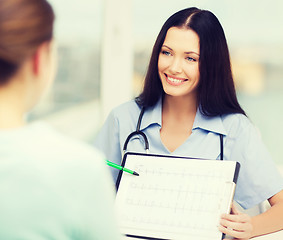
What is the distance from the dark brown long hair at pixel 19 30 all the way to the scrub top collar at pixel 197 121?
849mm

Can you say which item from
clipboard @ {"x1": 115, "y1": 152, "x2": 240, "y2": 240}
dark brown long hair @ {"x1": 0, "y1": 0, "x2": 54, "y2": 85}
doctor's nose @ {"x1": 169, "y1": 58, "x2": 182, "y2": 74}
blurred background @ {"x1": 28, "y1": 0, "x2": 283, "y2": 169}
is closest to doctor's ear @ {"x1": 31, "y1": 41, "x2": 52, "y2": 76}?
dark brown long hair @ {"x1": 0, "y1": 0, "x2": 54, "y2": 85}

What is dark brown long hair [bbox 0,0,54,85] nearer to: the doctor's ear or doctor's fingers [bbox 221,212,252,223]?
the doctor's ear

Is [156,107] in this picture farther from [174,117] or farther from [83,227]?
[83,227]

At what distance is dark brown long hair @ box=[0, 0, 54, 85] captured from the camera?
63cm

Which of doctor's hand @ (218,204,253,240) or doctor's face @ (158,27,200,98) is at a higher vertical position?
doctor's face @ (158,27,200,98)

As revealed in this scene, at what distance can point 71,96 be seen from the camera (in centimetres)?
253

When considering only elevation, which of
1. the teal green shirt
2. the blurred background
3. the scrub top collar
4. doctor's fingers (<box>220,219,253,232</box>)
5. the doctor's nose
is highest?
the blurred background

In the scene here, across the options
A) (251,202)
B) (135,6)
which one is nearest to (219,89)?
(251,202)

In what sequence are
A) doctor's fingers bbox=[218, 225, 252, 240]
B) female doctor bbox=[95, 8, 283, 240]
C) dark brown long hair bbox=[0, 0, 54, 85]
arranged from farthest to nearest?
female doctor bbox=[95, 8, 283, 240] → doctor's fingers bbox=[218, 225, 252, 240] → dark brown long hair bbox=[0, 0, 54, 85]

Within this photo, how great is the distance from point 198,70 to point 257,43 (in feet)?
3.45

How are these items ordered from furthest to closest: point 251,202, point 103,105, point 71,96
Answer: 1. point 71,96
2. point 103,105
3. point 251,202

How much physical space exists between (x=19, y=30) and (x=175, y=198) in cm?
69

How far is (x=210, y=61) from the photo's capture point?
141cm

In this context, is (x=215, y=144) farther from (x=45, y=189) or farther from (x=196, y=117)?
(x=45, y=189)
